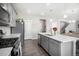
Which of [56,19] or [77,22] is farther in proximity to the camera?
[56,19]

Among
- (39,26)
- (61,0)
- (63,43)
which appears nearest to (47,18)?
(39,26)

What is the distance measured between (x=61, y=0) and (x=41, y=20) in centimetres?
120

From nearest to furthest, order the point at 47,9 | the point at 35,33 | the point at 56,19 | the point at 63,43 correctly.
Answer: the point at 63,43 → the point at 56,19 → the point at 35,33 → the point at 47,9

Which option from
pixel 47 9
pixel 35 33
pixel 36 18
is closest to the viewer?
pixel 36 18

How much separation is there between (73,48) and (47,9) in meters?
1.49

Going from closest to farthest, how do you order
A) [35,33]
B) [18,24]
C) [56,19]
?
[56,19]
[35,33]
[18,24]

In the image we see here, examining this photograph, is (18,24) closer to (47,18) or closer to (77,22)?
(47,18)

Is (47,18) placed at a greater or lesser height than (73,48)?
greater

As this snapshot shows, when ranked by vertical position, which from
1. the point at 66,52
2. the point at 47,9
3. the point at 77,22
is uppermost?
the point at 47,9

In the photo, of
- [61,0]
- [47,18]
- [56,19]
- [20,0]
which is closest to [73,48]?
[56,19]

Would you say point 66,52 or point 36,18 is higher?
point 36,18

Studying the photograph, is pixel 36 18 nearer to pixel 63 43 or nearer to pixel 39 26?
pixel 39 26

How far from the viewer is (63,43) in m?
1.67

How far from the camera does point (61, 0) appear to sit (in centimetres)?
98
